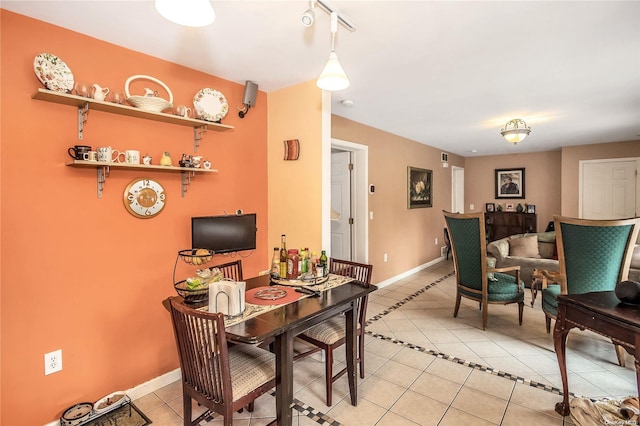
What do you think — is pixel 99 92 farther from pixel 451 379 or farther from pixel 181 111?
pixel 451 379

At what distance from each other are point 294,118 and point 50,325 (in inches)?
90.2

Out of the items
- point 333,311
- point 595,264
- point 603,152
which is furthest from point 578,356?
point 603,152

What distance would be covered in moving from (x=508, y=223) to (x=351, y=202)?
458 cm

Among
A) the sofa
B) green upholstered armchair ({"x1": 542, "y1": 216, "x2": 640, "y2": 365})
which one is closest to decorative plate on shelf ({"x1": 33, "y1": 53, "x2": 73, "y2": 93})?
green upholstered armchair ({"x1": 542, "y1": 216, "x2": 640, "y2": 365})

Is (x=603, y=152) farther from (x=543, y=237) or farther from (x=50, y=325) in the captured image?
(x=50, y=325)

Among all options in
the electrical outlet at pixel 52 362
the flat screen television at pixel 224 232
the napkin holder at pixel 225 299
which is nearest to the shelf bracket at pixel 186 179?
the flat screen television at pixel 224 232

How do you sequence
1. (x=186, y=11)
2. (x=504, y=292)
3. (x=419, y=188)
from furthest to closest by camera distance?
1. (x=419, y=188)
2. (x=504, y=292)
3. (x=186, y=11)

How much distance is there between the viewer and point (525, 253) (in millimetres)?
4598

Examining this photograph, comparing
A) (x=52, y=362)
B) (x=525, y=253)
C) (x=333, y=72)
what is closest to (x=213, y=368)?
(x=52, y=362)

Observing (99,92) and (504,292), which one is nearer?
(99,92)

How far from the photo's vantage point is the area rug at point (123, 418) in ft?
6.30

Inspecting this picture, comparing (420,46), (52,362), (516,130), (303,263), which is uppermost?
(420,46)

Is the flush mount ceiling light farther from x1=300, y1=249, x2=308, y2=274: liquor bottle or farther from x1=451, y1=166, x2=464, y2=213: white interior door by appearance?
x1=451, y1=166, x2=464, y2=213: white interior door

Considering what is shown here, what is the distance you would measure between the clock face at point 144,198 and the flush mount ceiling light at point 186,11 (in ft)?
4.15
